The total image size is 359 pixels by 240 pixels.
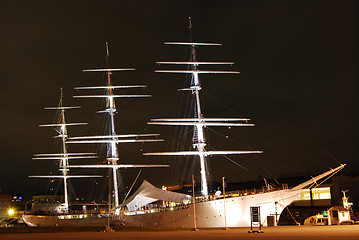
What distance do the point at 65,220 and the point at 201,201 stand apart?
30.7 m

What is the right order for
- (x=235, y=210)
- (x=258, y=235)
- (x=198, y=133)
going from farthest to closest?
(x=198, y=133), (x=235, y=210), (x=258, y=235)

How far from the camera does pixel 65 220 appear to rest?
70750 millimetres

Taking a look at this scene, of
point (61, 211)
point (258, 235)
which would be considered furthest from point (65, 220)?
point (258, 235)

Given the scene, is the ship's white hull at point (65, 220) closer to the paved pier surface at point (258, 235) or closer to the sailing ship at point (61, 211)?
the sailing ship at point (61, 211)

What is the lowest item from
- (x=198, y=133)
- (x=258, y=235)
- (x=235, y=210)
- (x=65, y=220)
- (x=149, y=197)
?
(x=65, y=220)

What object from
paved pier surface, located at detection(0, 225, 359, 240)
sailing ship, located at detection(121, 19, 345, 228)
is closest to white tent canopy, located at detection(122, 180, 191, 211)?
sailing ship, located at detection(121, 19, 345, 228)

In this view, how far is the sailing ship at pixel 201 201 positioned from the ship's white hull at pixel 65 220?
5.23 meters

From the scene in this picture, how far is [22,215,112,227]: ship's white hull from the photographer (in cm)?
6712

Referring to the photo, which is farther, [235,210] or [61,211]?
[61,211]

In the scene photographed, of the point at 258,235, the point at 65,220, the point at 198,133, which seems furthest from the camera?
the point at 65,220

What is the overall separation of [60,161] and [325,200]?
47.2 m

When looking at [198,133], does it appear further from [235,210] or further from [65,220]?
[65,220]

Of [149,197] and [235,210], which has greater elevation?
[149,197]

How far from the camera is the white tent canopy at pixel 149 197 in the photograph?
185 feet
